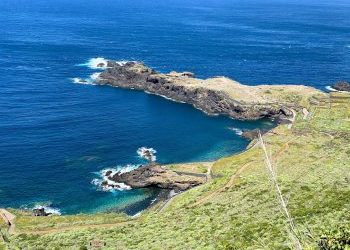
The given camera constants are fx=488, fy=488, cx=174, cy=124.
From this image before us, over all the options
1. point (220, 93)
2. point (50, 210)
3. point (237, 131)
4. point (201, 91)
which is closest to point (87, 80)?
point (201, 91)

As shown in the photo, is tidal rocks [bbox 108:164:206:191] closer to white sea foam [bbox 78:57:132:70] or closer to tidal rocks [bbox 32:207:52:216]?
tidal rocks [bbox 32:207:52:216]

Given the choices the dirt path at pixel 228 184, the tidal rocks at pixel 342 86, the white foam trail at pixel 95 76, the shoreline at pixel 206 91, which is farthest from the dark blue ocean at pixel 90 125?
the dirt path at pixel 228 184

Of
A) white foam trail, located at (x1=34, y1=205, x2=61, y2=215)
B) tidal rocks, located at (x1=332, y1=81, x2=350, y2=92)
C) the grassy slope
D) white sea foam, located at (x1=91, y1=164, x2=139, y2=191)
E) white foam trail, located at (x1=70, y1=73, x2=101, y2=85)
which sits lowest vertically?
the grassy slope

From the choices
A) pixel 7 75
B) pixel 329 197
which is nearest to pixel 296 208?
pixel 329 197

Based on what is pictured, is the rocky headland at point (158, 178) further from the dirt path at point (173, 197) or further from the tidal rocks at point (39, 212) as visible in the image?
the tidal rocks at point (39, 212)

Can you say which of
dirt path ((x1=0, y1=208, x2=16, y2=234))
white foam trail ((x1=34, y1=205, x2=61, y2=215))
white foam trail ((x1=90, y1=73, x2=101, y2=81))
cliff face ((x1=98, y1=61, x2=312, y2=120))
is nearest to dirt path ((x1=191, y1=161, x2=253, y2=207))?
white foam trail ((x1=34, y1=205, x2=61, y2=215))

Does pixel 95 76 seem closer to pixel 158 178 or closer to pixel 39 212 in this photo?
pixel 158 178
